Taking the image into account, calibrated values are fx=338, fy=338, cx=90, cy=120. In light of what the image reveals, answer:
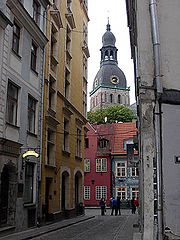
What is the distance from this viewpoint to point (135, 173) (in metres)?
41.7

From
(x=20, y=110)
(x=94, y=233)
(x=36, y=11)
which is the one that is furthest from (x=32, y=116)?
(x=94, y=233)

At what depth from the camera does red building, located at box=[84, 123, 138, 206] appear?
137 feet

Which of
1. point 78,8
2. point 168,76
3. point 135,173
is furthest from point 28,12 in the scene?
point 135,173

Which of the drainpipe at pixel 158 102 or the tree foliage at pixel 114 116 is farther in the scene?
the tree foliage at pixel 114 116

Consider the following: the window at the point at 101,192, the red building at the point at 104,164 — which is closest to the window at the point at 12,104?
the red building at the point at 104,164

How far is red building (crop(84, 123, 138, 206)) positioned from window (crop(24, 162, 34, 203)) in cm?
2503

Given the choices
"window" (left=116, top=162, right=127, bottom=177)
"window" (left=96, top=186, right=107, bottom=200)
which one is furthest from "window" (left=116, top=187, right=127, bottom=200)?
"window" (left=116, top=162, right=127, bottom=177)

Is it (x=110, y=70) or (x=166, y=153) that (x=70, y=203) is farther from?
(x=110, y=70)

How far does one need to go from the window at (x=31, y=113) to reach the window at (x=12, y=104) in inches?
67.2

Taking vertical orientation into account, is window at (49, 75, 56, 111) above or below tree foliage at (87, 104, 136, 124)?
below

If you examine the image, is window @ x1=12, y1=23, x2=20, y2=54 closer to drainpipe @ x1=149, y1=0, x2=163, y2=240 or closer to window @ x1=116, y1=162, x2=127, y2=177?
drainpipe @ x1=149, y1=0, x2=163, y2=240

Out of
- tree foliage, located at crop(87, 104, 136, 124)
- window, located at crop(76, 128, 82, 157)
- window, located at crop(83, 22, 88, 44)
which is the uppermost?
window, located at crop(83, 22, 88, 44)

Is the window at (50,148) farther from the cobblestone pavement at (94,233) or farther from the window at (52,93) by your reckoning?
the cobblestone pavement at (94,233)

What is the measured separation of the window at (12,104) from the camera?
1466 centimetres
